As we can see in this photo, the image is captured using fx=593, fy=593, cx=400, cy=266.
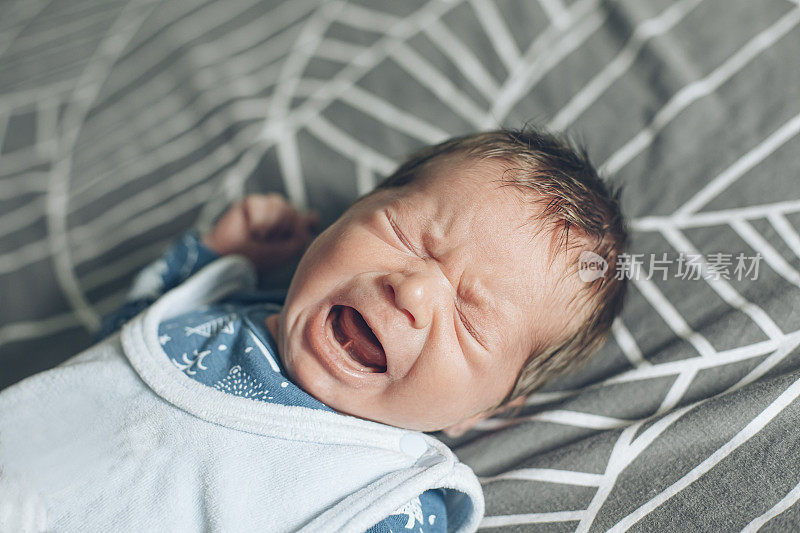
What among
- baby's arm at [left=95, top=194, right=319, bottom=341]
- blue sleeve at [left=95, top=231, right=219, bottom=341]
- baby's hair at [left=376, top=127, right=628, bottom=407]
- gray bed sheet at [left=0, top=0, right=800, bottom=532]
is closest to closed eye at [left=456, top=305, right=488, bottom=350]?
baby's hair at [left=376, top=127, right=628, bottom=407]

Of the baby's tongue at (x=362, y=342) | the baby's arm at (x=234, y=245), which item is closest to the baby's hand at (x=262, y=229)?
the baby's arm at (x=234, y=245)

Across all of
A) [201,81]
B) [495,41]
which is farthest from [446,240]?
[201,81]

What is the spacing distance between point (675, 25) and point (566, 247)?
70cm

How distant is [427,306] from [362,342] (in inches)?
5.5

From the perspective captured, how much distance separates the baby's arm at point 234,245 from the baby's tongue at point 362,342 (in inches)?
16.0

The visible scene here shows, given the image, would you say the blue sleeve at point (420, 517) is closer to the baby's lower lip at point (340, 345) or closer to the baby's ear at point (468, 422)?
the baby's ear at point (468, 422)

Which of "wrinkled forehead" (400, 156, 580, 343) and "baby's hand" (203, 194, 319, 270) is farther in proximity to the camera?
"baby's hand" (203, 194, 319, 270)

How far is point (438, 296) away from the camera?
0.83 metres

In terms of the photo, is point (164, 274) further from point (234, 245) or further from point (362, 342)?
point (362, 342)

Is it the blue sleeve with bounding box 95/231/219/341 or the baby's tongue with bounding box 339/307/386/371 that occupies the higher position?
the blue sleeve with bounding box 95/231/219/341

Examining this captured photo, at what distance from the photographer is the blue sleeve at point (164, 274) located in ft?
3.91

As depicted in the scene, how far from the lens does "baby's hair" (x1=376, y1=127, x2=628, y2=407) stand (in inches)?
34.8

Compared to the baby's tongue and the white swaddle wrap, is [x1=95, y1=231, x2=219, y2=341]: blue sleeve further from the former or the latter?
the baby's tongue

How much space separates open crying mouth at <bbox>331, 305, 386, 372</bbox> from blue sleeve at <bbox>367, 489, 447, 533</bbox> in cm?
21
